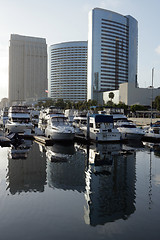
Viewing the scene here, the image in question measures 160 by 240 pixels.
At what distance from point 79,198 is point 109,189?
2.32 m

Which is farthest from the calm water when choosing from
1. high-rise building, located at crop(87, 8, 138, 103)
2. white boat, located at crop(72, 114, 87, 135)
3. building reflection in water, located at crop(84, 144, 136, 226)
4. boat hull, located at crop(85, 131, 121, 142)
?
high-rise building, located at crop(87, 8, 138, 103)

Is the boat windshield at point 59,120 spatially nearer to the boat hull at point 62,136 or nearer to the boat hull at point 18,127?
the boat hull at point 62,136

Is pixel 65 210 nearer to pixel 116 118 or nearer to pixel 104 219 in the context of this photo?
pixel 104 219

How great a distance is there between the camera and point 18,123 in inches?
1545

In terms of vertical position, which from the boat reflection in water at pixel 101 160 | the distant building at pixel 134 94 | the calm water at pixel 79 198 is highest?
the distant building at pixel 134 94

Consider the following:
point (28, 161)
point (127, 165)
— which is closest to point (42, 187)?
point (28, 161)

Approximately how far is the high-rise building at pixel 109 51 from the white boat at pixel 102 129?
12840cm

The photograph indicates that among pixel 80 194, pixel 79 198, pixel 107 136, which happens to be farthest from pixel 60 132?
pixel 79 198

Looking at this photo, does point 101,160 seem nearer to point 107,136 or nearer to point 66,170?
point 66,170

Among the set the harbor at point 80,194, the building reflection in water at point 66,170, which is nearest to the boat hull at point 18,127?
the harbor at point 80,194

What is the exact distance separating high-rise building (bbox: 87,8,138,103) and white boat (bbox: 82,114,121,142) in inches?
5055

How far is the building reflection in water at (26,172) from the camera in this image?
1437 cm

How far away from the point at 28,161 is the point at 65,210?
10659 millimetres

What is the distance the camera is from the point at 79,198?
41.8ft
